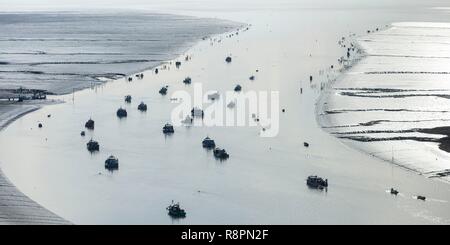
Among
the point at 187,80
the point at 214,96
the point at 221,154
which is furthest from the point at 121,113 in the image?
the point at 187,80

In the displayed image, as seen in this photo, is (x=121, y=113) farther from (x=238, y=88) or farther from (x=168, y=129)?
(x=238, y=88)

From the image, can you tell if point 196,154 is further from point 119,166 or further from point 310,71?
point 310,71

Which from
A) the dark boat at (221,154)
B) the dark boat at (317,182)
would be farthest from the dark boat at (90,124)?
the dark boat at (317,182)

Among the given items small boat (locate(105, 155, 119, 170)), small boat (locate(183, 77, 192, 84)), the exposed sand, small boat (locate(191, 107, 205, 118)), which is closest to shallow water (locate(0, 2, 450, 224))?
small boat (locate(105, 155, 119, 170))

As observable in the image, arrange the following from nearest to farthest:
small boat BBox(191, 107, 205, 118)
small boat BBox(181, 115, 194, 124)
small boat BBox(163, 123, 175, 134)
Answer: small boat BBox(163, 123, 175, 134)
small boat BBox(181, 115, 194, 124)
small boat BBox(191, 107, 205, 118)

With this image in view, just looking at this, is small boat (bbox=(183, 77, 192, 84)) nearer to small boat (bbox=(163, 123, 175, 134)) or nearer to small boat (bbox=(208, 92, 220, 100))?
small boat (bbox=(208, 92, 220, 100))

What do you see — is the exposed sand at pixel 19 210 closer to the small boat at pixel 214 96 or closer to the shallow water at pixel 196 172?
the shallow water at pixel 196 172

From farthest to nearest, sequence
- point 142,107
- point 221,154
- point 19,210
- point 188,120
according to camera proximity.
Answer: point 142,107
point 188,120
point 221,154
point 19,210
